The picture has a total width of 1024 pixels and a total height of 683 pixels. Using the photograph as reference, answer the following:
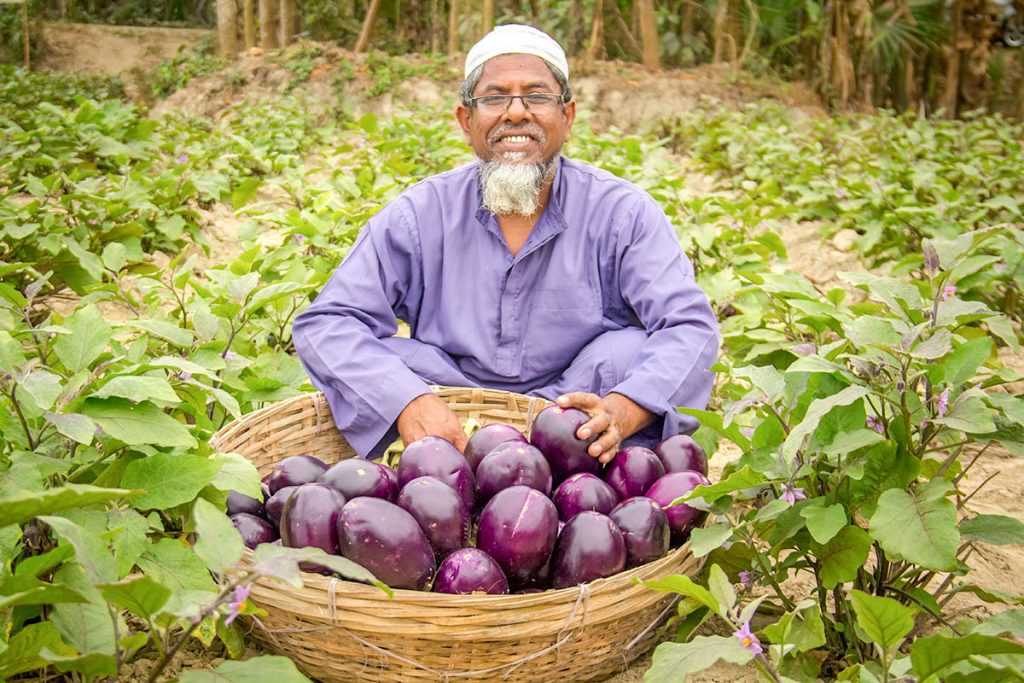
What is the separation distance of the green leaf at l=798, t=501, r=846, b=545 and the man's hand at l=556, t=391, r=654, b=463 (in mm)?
681

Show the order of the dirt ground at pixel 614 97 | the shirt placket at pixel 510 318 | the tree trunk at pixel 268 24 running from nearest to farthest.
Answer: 1. the dirt ground at pixel 614 97
2. the shirt placket at pixel 510 318
3. the tree trunk at pixel 268 24

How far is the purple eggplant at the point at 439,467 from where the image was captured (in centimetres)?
207

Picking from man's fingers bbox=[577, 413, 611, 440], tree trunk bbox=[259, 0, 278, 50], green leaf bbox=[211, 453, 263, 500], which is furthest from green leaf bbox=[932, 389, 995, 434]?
tree trunk bbox=[259, 0, 278, 50]

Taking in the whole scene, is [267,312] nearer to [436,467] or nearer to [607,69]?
[436,467]

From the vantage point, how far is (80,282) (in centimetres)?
344

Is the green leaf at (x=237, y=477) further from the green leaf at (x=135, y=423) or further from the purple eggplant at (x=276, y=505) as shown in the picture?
the purple eggplant at (x=276, y=505)

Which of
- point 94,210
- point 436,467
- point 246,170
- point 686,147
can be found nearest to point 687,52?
point 686,147

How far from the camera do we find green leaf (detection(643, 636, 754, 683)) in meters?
1.41

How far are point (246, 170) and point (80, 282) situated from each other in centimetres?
320

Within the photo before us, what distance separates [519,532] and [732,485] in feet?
1.43

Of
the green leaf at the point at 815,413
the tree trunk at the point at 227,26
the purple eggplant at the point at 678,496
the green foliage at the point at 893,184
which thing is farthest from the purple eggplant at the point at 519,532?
the tree trunk at the point at 227,26

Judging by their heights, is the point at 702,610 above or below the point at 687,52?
below

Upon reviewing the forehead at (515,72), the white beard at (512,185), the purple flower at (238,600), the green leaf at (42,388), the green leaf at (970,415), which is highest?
the forehead at (515,72)

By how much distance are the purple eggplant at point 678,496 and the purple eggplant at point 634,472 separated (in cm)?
8
